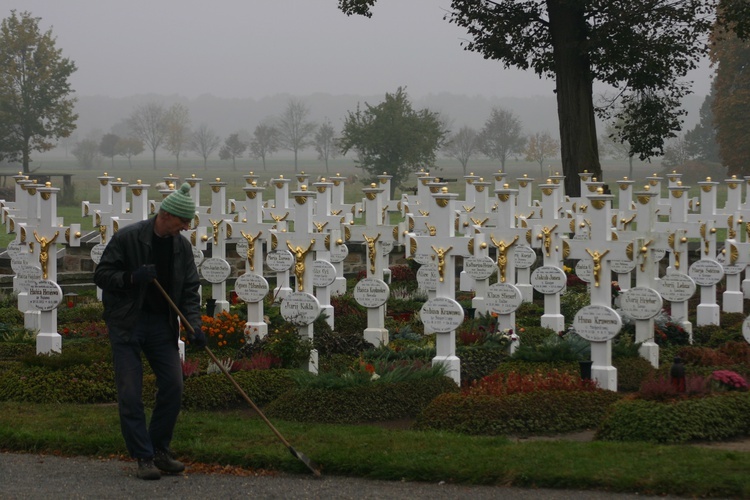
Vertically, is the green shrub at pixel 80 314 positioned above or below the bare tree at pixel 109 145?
below

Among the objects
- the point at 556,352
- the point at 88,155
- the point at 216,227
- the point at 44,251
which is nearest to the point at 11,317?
the point at 216,227

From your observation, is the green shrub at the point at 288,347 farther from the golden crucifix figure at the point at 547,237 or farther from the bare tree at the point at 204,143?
the bare tree at the point at 204,143

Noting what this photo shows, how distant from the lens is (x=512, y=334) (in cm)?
1295

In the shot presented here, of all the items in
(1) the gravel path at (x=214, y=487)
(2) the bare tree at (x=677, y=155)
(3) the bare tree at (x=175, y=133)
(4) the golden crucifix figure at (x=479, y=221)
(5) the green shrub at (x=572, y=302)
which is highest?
(3) the bare tree at (x=175, y=133)

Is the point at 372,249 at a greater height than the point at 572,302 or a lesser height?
greater

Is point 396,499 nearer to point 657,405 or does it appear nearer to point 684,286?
point 657,405

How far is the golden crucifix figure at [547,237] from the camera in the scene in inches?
594

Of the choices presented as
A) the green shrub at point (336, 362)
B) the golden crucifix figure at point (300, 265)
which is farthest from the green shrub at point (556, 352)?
the golden crucifix figure at point (300, 265)

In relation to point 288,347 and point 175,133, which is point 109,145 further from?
point 288,347

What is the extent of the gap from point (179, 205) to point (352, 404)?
2736 millimetres

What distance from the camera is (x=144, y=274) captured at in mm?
7906

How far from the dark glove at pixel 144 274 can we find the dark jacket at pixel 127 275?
6.7 inches

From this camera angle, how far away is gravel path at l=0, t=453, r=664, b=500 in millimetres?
7371

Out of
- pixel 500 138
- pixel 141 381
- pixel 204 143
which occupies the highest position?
pixel 204 143
